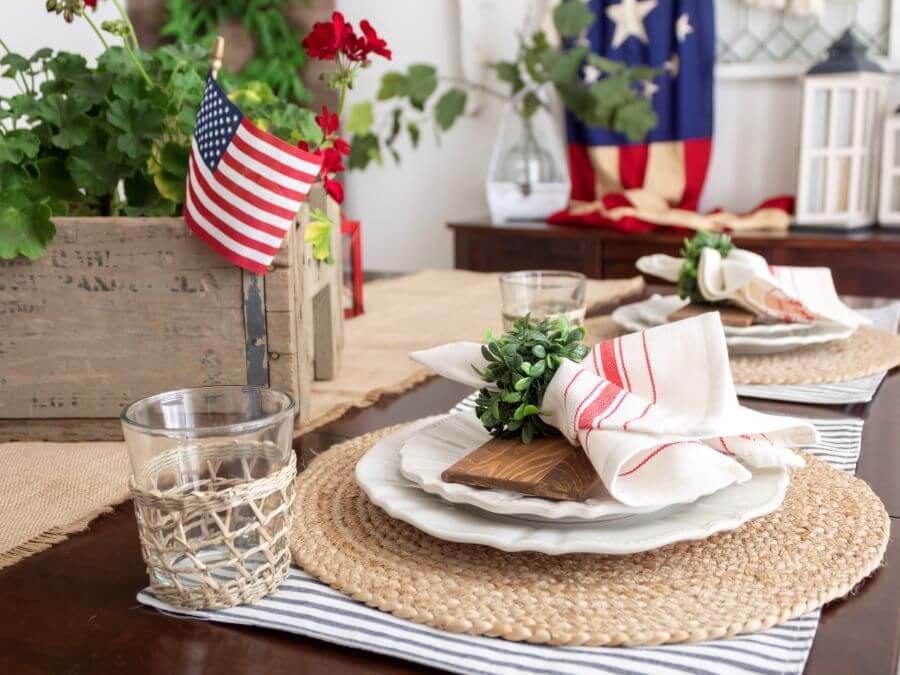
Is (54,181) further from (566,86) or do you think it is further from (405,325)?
(566,86)

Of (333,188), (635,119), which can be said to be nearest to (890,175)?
(635,119)

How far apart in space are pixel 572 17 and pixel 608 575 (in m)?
2.63

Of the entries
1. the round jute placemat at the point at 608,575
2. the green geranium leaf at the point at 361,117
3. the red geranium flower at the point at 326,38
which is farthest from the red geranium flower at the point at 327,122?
the green geranium leaf at the point at 361,117

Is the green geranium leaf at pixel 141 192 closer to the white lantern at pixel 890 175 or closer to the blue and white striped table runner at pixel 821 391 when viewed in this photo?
the blue and white striped table runner at pixel 821 391

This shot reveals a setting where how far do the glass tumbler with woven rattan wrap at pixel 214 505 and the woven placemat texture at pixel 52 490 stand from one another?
140mm

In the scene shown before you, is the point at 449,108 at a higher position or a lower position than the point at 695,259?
higher

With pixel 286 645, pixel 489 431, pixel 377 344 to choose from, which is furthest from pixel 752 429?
pixel 377 344

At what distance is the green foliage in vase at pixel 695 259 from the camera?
43.7 inches

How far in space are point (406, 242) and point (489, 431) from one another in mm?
3120

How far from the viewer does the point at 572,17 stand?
9.48 ft

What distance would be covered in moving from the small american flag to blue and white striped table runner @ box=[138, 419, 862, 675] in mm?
370

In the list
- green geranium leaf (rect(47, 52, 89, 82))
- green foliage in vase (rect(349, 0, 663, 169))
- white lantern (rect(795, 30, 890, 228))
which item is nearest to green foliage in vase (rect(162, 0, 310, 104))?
green foliage in vase (rect(349, 0, 663, 169))

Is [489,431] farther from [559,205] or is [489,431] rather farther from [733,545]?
[559,205]

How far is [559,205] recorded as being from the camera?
3.09 meters
